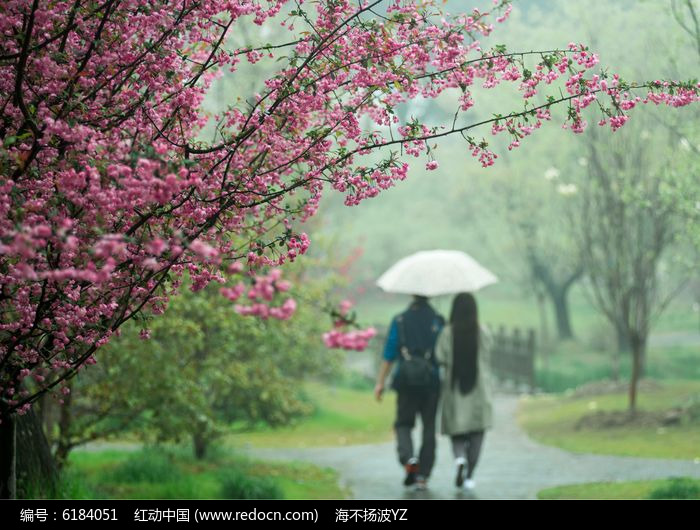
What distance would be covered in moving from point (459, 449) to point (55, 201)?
5.85m

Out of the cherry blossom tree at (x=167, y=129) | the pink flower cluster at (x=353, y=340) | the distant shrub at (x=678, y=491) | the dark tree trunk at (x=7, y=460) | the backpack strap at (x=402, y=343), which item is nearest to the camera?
the cherry blossom tree at (x=167, y=129)

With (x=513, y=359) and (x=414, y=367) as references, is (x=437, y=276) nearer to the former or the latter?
(x=414, y=367)

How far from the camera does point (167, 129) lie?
15.7 feet

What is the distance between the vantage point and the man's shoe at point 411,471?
8.77 m

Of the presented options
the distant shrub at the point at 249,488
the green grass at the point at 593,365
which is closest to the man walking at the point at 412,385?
the distant shrub at the point at 249,488

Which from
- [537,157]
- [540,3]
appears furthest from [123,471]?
[540,3]

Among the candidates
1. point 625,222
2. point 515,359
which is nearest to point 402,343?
point 625,222

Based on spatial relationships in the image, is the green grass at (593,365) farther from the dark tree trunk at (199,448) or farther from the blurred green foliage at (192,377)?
the dark tree trunk at (199,448)

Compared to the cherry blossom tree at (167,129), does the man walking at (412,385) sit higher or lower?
lower

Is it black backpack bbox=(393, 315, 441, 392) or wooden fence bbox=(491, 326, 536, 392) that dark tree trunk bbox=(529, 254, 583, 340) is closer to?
wooden fence bbox=(491, 326, 536, 392)

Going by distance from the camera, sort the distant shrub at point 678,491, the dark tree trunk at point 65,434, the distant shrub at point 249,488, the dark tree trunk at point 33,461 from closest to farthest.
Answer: the dark tree trunk at point 33,461, the distant shrub at point 678,491, the distant shrub at point 249,488, the dark tree trunk at point 65,434

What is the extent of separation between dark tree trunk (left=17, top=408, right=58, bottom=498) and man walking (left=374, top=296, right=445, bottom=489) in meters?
3.29

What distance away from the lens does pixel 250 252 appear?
15.2 feet

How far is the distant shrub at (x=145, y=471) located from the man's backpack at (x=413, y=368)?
2367mm
